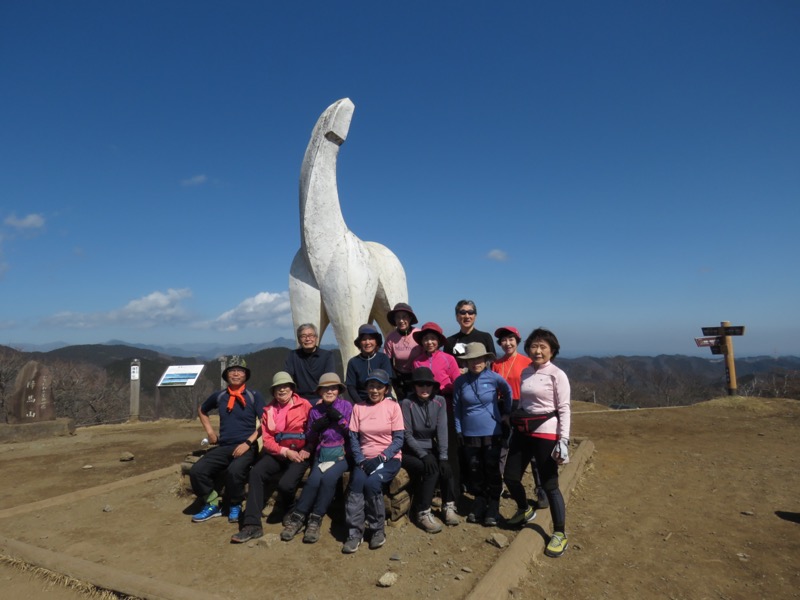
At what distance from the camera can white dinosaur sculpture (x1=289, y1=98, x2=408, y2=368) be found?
4949mm

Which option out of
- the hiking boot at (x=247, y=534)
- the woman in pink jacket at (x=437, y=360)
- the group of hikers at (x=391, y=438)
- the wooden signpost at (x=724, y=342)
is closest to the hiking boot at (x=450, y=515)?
the group of hikers at (x=391, y=438)

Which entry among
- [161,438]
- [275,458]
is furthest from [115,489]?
[161,438]

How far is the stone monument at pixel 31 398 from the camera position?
8.29 metres

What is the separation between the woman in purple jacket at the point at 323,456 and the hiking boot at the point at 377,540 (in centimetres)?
40

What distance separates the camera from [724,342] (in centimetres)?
1095

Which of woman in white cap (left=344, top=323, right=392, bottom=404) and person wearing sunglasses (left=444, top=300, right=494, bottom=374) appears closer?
woman in white cap (left=344, top=323, right=392, bottom=404)

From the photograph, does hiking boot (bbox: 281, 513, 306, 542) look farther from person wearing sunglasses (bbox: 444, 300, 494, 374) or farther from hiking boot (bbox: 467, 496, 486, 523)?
person wearing sunglasses (bbox: 444, 300, 494, 374)

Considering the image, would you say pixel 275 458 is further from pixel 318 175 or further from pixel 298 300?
pixel 318 175

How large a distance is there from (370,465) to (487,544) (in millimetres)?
961

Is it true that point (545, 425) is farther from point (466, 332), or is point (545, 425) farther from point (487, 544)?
point (466, 332)

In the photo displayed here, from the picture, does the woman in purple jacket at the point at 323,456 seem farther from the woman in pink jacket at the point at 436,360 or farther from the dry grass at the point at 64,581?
the dry grass at the point at 64,581

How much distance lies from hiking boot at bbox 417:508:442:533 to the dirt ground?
69mm

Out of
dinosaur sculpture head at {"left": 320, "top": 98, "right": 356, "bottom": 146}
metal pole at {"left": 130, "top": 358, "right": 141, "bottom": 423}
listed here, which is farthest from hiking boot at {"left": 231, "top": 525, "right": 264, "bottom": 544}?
metal pole at {"left": 130, "top": 358, "right": 141, "bottom": 423}

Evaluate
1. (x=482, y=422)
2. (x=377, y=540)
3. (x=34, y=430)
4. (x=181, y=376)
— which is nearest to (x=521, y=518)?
(x=482, y=422)
